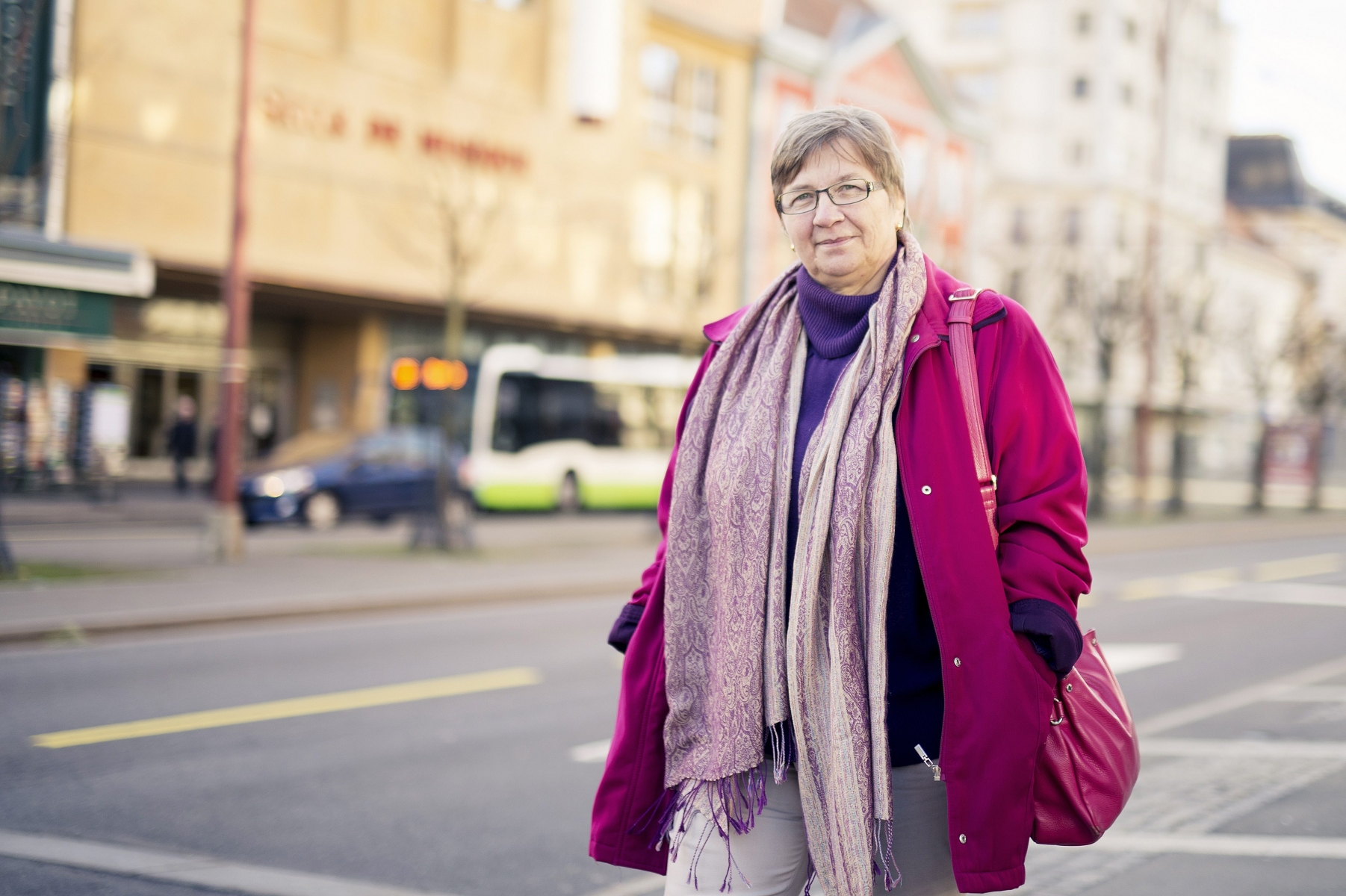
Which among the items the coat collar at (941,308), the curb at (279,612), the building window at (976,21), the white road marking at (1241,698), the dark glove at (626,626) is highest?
the building window at (976,21)

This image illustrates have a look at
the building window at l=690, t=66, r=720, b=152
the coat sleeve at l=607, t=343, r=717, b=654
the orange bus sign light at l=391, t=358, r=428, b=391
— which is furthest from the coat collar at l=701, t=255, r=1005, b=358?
the building window at l=690, t=66, r=720, b=152

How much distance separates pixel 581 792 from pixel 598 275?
1037 inches

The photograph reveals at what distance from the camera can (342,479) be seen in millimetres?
20672

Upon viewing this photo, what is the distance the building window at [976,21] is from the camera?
2534 inches

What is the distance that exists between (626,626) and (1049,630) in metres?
0.87

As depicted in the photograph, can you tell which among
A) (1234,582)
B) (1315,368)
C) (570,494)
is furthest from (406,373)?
(1315,368)

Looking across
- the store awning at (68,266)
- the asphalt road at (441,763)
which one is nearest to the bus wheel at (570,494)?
the store awning at (68,266)

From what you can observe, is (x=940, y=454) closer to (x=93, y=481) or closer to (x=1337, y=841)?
(x=1337, y=841)

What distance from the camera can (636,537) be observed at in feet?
68.7

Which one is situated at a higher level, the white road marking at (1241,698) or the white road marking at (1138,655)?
the white road marking at (1241,698)

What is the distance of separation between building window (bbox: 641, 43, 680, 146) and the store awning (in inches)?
680

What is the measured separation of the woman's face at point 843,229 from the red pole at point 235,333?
12602 mm

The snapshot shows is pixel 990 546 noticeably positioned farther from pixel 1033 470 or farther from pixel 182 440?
pixel 182 440

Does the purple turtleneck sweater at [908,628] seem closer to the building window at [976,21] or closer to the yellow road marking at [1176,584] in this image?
the yellow road marking at [1176,584]
